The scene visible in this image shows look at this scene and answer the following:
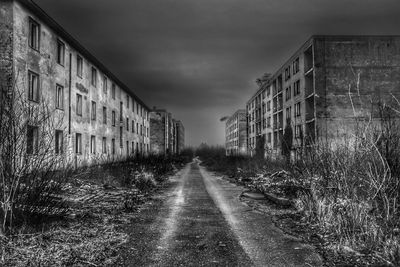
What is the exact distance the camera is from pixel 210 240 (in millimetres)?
5957

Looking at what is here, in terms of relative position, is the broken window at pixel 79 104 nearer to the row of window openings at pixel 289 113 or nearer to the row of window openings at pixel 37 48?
the row of window openings at pixel 37 48

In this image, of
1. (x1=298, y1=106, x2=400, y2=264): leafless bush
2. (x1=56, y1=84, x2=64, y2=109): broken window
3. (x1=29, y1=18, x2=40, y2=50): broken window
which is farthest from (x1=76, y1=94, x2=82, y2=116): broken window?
(x1=298, y1=106, x2=400, y2=264): leafless bush

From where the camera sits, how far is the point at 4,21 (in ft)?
45.4

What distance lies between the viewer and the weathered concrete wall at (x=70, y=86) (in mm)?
14469

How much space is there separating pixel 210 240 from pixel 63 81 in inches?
629

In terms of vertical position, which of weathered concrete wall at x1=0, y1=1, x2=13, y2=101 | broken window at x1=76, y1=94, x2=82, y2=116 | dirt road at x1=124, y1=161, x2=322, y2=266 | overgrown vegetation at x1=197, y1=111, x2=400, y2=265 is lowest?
dirt road at x1=124, y1=161, x2=322, y2=266

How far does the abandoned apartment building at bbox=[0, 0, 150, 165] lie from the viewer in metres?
13.8

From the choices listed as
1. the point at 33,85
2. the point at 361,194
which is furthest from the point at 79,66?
→ the point at 361,194

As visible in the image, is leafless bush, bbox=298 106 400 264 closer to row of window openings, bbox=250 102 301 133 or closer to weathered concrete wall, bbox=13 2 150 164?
weathered concrete wall, bbox=13 2 150 164

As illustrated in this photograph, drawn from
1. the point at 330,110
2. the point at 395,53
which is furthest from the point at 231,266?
the point at 395,53

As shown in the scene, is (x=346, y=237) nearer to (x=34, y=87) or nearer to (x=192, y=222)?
(x=192, y=222)

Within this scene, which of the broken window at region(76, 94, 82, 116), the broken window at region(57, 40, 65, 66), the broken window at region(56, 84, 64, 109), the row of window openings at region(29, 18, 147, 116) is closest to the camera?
the row of window openings at region(29, 18, 147, 116)

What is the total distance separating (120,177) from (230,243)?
997 centimetres

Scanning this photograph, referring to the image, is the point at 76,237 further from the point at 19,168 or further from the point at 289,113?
the point at 289,113
